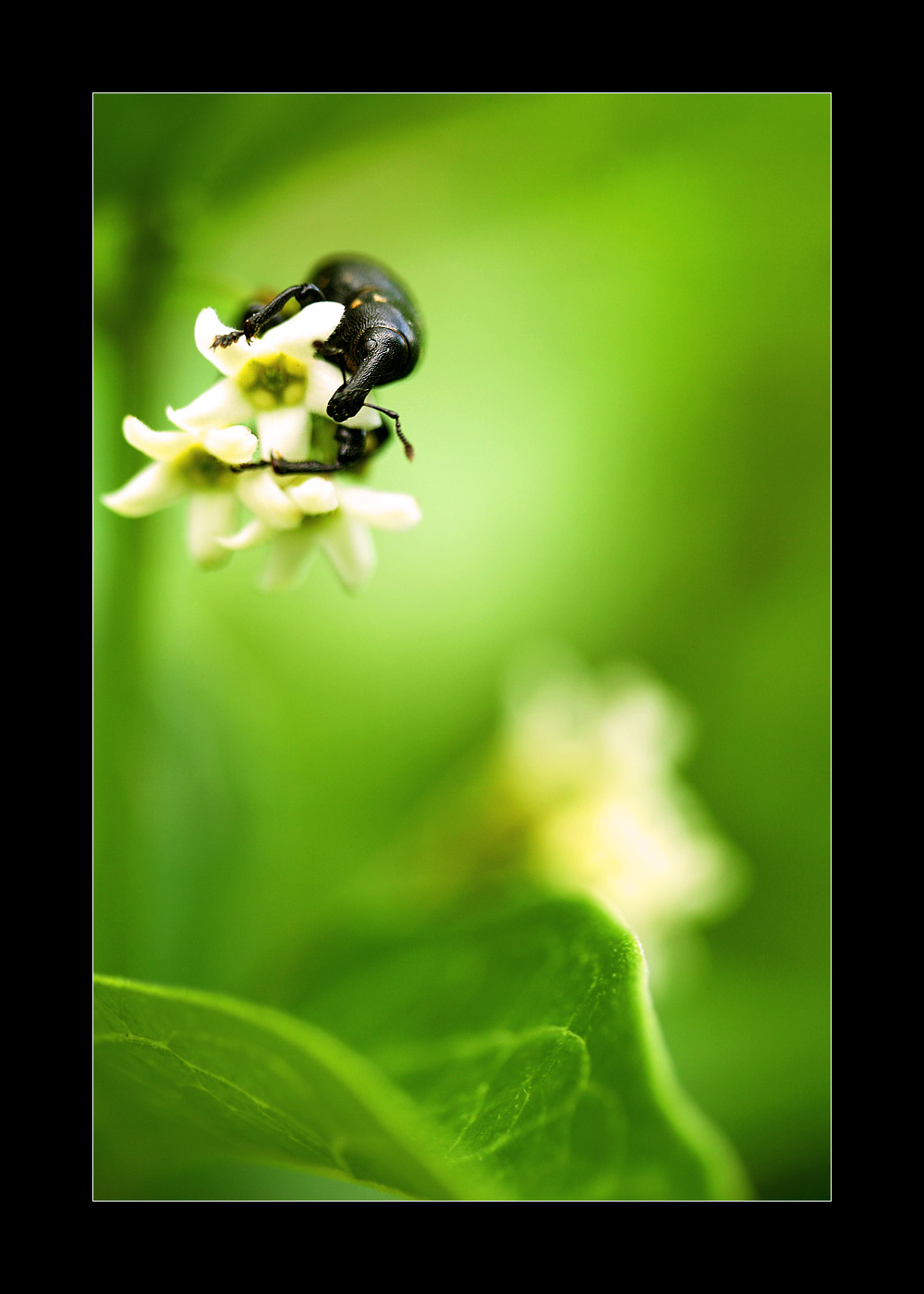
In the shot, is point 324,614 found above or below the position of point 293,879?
above

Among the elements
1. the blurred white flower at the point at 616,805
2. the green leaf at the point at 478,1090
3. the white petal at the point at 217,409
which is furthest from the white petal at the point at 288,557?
the blurred white flower at the point at 616,805

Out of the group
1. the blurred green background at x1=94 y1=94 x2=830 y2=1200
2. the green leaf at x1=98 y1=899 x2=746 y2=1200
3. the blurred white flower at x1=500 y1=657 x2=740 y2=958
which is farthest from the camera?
the blurred white flower at x1=500 y1=657 x2=740 y2=958

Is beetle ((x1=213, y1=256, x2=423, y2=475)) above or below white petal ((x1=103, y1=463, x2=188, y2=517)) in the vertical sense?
above

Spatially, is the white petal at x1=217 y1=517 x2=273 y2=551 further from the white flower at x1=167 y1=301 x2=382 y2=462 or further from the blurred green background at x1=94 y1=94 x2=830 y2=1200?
the blurred green background at x1=94 y1=94 x2=830 y2=1200

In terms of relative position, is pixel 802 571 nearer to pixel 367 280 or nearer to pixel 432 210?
pixel 432 210

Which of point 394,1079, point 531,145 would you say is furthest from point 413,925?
point 531,145

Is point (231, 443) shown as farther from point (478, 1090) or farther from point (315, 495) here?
point (478, 1090)

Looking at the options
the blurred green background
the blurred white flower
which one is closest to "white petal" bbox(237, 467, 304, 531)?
the blurred green background
